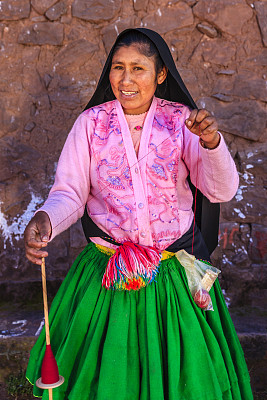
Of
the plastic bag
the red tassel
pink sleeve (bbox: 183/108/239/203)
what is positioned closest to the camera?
the red tassel

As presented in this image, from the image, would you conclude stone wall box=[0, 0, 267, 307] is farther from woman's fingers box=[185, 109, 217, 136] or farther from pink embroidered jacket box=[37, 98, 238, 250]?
woman's fingers box=[185, 109, 217, 136]

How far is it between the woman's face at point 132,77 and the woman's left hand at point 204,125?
0.36 meters

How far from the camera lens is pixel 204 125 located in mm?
1751

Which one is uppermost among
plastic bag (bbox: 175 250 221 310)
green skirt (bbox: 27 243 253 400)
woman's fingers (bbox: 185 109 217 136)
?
woman's fingers (bbox: 185 109 217 136)

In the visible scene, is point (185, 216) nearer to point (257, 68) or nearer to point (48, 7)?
point (257, 68)

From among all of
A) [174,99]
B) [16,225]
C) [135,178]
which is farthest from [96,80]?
[135,178]

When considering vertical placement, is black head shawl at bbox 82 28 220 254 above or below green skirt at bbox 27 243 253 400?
above

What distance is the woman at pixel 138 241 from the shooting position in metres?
1.85

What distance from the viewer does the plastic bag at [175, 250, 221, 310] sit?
1.99 metres

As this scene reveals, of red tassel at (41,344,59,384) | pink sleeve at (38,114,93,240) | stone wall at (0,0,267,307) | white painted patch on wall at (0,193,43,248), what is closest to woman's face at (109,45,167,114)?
pink sleeve at (38,114,93,240)

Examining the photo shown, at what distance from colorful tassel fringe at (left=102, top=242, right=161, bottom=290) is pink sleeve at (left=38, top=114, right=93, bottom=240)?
10.0 inches

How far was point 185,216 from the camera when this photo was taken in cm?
210

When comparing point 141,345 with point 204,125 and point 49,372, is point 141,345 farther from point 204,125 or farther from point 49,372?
point 204,125

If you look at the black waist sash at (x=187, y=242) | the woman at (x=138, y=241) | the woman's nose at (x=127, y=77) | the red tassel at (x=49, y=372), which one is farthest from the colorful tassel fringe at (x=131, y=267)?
the woman's nose at (x=127, y=77)
